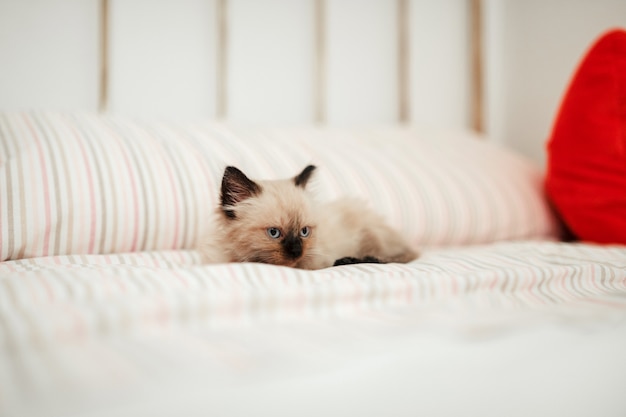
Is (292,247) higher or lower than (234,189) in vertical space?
lower

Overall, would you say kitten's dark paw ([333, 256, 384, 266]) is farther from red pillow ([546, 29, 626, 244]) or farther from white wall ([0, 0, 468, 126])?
white wall ([0, 0, 468, 126])

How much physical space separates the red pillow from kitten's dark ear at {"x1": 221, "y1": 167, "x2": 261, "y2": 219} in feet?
3.98

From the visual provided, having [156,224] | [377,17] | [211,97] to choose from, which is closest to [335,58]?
[377,17]

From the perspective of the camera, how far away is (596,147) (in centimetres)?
149

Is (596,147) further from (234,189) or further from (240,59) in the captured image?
(240,59)

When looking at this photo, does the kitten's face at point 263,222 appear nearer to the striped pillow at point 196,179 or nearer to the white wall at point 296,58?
the striped pillow at point 196,179

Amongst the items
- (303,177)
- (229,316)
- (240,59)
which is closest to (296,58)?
(240,59)

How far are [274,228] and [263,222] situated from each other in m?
0.03

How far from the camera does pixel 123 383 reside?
436mm

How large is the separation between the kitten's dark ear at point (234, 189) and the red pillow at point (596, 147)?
121 centimetres

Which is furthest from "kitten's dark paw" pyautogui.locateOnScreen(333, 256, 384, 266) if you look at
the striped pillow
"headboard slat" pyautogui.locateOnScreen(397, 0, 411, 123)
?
"headboard slat" pyautogui.locateOnScreen(397, 0, 411, 123)

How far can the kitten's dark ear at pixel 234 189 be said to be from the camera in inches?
37.6

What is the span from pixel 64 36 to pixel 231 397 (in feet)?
5.44


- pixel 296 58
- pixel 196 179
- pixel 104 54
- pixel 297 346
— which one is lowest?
pixel 297 346
